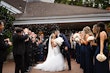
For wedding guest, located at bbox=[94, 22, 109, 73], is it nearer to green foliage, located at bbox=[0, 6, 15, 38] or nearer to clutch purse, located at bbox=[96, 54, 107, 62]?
clutch purse, located at bbox=[96, 54, 107, 62]

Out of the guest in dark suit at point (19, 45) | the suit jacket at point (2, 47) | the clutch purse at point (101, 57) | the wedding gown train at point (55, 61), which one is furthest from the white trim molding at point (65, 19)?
the clutch purse at point (101, 57)

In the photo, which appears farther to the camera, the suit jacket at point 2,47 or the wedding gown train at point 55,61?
the wedding gown train at point 55,61

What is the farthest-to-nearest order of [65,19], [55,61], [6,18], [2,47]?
[65,19], [6,18], [55,61], [2,47]

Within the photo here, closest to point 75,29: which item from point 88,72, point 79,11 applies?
point 79,11

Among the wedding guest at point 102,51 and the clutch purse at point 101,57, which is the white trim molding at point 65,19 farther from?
the clutch purse at point 101,57

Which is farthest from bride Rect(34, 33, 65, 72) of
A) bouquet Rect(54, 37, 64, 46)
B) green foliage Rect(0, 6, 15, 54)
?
green foliage Rect(0, 6, 15, 54)

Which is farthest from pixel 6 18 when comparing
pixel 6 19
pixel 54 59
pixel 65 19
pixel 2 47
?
pixel 2 47

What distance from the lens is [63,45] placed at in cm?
1291

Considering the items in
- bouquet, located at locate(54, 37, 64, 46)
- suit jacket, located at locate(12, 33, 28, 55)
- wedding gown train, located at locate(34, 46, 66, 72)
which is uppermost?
suit jacket, located at locate(12, 33, 28, 55)

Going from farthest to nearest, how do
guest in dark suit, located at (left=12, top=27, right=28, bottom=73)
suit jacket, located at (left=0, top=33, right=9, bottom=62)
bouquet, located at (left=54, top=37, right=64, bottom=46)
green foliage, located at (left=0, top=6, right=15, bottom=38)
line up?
green foliage, located at (left=0, top=6, right=15, bottom=38), bouquet, located at (left=54, top=37, right=64, bottom=46), guest in dark suit, located at (left=12, top=27, right=28, bottom=73), suit jacket, located at (left=0, top=33, right=9, bottom=62)

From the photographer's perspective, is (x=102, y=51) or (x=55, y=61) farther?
(x=55, y=61)

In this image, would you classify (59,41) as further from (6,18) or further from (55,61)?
(6,18)

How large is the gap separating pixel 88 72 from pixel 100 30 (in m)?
2.64

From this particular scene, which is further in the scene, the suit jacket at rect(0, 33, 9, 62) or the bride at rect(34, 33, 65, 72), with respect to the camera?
the bride at rect(34, 33, 65, 72)
